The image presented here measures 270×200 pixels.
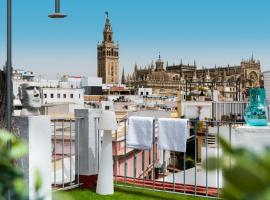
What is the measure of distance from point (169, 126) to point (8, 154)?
4879 mm

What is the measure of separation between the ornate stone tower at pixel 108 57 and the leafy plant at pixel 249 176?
145m

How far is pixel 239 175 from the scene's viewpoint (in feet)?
1.92

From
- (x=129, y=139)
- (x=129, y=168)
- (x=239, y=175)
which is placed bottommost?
(x=129, y=168)

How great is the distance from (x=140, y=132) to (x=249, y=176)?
5.37 meters

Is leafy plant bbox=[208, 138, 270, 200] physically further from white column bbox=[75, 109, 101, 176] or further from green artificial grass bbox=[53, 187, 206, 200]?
white column bbox=[75, 109, 101, 176]

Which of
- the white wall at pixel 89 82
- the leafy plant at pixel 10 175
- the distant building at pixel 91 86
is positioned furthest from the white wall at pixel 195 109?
the white wall at pixel 89 82

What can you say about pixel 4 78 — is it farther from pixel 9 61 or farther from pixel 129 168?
pixel 129 168

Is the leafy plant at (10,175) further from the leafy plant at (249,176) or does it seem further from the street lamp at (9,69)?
the street lamp at (9,69)

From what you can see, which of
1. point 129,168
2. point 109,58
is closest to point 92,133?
point 129,168

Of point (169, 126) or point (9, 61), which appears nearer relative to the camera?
point (9, 61)

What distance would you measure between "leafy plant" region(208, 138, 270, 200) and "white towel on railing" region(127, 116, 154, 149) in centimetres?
513

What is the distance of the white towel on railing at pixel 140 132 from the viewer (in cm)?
584

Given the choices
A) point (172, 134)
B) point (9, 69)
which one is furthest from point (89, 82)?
point (9, 69)

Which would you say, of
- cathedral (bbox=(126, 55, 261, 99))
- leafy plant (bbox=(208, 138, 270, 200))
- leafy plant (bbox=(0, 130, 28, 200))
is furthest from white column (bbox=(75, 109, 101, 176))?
cathedral (bbox=(126, 55, 261, 99))
